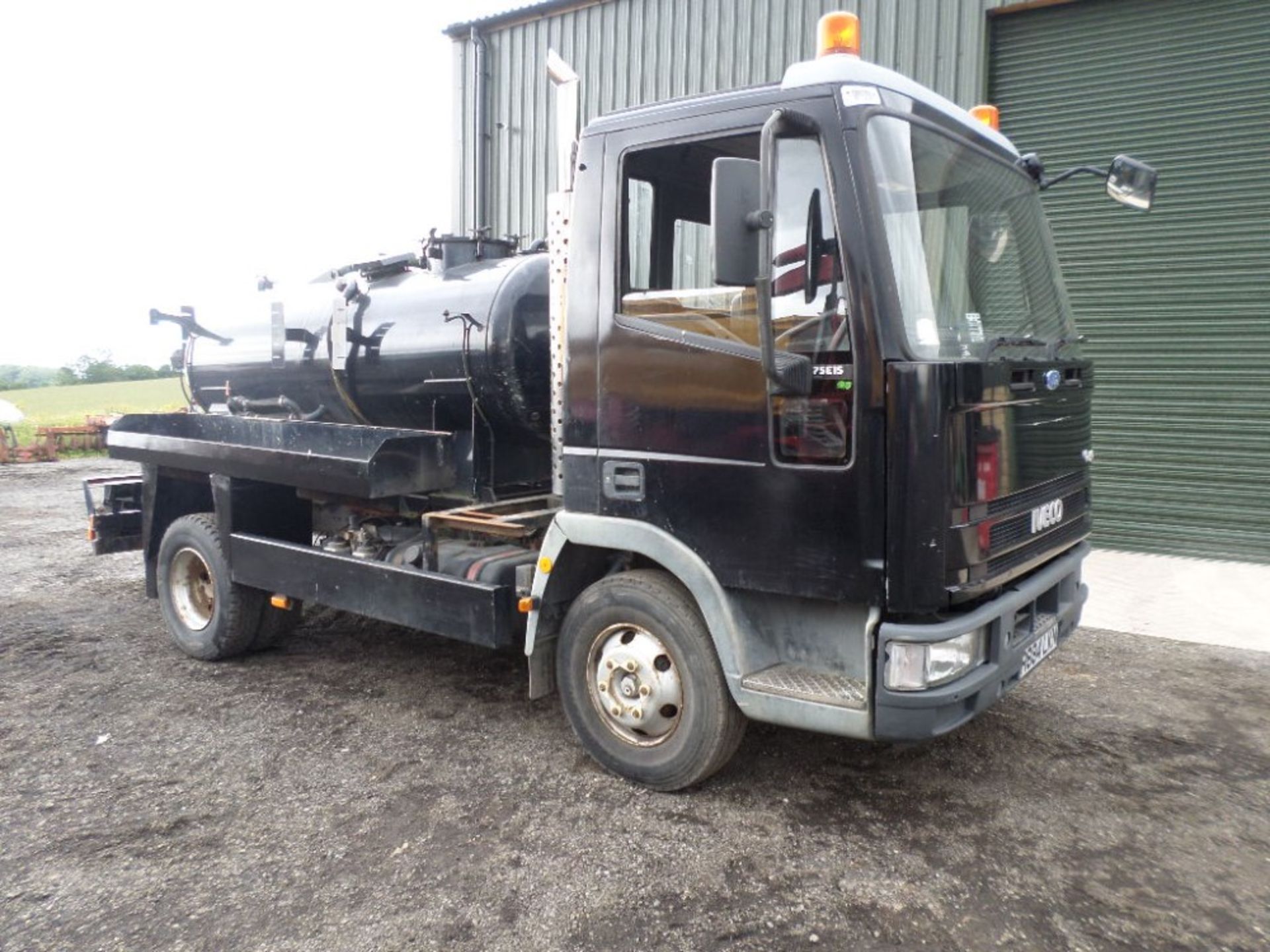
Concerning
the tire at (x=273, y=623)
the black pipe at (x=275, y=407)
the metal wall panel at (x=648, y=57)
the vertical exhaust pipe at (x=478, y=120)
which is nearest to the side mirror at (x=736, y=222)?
the black pipe at (x=275, y=407)

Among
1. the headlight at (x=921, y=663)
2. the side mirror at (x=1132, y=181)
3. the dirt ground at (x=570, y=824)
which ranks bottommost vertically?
the dirt ground at (x=570, y=824)

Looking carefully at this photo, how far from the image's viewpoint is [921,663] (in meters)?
3.03

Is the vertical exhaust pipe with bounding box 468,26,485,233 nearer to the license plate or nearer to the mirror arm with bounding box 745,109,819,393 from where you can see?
the mirror arm with bounding box 745,109,819,393

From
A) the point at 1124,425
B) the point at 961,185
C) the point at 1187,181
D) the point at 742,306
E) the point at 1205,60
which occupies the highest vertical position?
the point at 1205,60

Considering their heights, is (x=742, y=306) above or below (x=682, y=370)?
above

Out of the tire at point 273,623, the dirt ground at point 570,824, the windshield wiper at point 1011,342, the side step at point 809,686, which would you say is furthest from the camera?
the tire at point 273,623

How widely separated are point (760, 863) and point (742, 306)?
1.92m

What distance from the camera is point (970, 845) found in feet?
11.0

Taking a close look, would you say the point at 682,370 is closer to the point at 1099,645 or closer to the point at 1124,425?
the point at 1099,645

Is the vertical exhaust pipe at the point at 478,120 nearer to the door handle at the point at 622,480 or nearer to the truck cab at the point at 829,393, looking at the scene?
the truck cab at the point at 829,393

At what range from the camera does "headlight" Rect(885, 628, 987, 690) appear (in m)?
3.03

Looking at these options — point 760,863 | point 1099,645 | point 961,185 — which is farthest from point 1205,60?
point 760,863

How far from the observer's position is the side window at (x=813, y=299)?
3080mm

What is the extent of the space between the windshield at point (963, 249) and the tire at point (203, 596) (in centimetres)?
408
